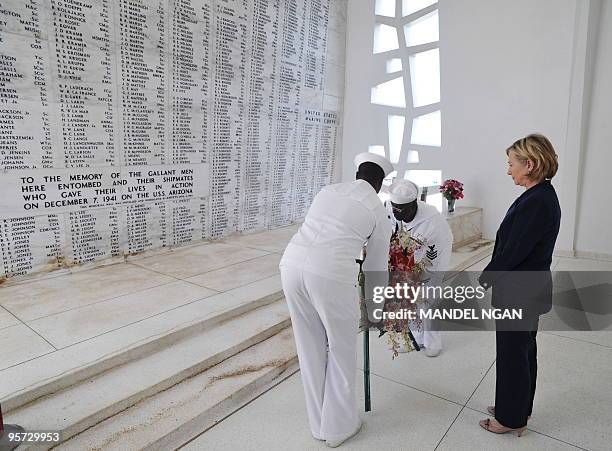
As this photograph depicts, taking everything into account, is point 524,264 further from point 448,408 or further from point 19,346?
point 19,346

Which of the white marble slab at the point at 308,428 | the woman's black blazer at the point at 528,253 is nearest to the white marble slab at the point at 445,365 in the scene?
the white marble slab at the point at 308,428

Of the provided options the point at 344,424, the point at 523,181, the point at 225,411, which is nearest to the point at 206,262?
the point at 225,411

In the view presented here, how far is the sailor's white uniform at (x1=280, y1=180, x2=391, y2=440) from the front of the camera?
66.9 inches

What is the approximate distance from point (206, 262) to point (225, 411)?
1.90m

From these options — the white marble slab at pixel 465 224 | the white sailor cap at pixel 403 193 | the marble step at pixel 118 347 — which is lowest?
the marble step at pixel 118 347

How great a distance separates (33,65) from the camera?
3.08 meters

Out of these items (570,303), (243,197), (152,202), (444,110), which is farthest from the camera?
(444,110)

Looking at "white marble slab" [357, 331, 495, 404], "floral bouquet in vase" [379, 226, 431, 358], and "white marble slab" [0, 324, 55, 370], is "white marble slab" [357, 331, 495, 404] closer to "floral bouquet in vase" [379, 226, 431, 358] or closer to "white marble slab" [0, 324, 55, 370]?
"floral bouquet in vase" [379, 226, 431, 358]

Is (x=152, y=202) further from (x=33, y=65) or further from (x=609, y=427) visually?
(x=609, y=427)

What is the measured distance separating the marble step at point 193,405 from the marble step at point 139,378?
0.04 m

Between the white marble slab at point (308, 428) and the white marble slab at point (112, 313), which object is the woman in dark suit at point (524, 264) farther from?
the white marble slab at point (112, 313)

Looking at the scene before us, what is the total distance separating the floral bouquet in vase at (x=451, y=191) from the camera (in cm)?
508

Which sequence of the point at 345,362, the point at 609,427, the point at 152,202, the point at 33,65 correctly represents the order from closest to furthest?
the point at 345,362 < the point at 609,427 < the point at 33,65 < the point at 152,202

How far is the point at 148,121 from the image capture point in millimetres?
3809
